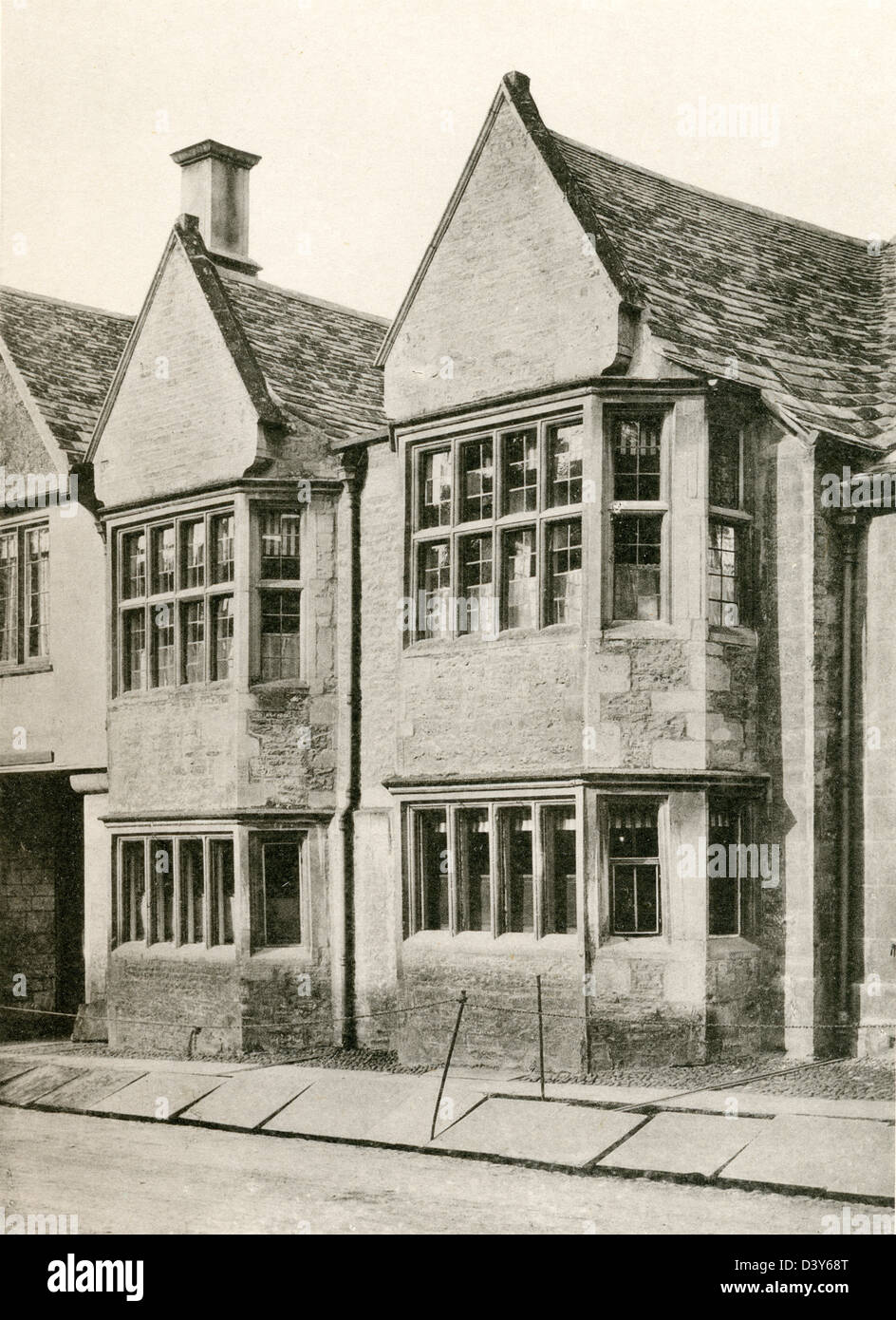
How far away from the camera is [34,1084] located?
17359 mm

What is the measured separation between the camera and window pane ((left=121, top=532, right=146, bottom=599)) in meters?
19.6

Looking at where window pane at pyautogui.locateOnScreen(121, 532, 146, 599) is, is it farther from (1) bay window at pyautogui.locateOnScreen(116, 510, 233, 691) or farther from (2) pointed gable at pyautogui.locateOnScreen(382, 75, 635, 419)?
(2) pointed gable at pyautogui.locateOnScreen(382, 75, 635, 419)

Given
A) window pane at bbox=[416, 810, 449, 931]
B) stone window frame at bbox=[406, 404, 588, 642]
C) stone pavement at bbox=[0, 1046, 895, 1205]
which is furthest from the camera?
window pane at bbox=[416, 810, 449, 931]

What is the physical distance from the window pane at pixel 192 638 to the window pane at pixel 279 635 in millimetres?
814

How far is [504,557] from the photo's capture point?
1633 cm

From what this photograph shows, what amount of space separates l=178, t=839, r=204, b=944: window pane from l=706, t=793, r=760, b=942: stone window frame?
6.22m

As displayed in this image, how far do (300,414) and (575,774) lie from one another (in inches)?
236

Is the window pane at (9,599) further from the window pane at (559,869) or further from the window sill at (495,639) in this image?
the window pane at (559,869)

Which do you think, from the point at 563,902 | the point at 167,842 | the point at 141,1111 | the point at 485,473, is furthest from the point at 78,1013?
the point at 485,473

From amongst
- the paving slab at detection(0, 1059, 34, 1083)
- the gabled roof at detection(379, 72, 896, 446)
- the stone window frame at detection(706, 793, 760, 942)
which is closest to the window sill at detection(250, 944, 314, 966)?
the paving slab at detection(0, 1059, 34, 1083)

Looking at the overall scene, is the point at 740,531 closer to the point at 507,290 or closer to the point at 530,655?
the point at 530,655

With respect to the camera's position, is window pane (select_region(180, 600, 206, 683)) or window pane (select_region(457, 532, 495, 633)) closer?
window pane (select_region(457, 532, 495, 633))

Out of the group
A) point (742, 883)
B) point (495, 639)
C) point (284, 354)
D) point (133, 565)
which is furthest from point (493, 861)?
A: point (284, 354)

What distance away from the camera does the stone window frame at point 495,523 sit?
16.0 meters
